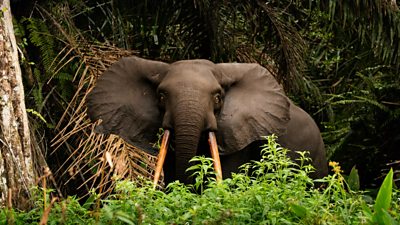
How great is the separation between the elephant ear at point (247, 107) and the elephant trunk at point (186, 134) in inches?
25.6

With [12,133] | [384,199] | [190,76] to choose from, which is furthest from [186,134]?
[384,199]

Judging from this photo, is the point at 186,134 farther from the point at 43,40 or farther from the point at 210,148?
the point at 43,40

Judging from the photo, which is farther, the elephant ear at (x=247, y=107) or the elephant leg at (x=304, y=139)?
the elephant leg at (x=304, y=139)

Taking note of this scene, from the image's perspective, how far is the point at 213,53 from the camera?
1234 cm

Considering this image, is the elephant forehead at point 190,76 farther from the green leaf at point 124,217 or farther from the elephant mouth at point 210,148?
the green leaf at point 124,217

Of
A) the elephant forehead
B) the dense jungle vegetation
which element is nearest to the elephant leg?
the dense jungle vegetation

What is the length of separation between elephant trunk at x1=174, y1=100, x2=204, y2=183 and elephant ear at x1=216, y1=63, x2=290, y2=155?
65cm

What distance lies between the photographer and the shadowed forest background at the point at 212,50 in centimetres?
1086

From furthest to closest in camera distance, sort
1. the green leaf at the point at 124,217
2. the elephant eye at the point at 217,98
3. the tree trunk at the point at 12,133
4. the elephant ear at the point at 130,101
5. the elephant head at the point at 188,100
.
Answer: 1. the elephant ear at the point at 130,101
2. the elephant eye at the point at 217,98
3. the elephant head at the point at 188,100
4. the tree trunk at the point at 12,133
5. the green leaf at the point at 124,217

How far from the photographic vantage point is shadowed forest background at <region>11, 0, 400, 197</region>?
10859 mm

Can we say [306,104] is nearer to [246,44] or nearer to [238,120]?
[246,44]

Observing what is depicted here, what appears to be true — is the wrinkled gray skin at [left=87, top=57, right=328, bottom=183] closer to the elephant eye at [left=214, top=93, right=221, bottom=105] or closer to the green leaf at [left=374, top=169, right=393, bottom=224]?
the elephant eye at [left=214, top=93, right=221, bottom=105]

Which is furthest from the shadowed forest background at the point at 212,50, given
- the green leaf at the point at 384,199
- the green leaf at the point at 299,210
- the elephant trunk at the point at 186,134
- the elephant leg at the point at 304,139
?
the green leaf at the point at 299,210

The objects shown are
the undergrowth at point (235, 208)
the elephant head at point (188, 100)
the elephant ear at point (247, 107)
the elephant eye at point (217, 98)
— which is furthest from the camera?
the elephant ear at point (247, 107)
